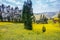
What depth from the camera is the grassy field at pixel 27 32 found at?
7.89ft

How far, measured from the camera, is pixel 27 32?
245 cm

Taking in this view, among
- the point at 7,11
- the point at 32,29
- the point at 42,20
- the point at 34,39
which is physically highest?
the point at 7,11

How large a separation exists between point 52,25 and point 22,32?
0.57 meters

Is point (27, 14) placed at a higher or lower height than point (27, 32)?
higher

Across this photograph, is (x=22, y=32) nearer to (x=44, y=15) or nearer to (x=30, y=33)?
(x=30, y=33)

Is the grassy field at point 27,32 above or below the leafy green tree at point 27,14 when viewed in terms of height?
below

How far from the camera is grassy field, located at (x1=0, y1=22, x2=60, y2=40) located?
2404 mm

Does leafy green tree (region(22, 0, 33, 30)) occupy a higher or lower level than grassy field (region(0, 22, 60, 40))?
higher

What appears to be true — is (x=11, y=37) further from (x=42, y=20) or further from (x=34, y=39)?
(x=42, y=20)

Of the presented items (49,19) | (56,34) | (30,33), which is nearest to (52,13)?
(49,19)

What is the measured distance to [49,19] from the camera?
8.11 ft

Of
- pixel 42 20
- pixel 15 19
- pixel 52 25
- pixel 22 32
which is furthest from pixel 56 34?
pixel 15 19

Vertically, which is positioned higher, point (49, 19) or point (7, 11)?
point (7, 11)

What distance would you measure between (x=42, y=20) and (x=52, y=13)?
228 millimetres
